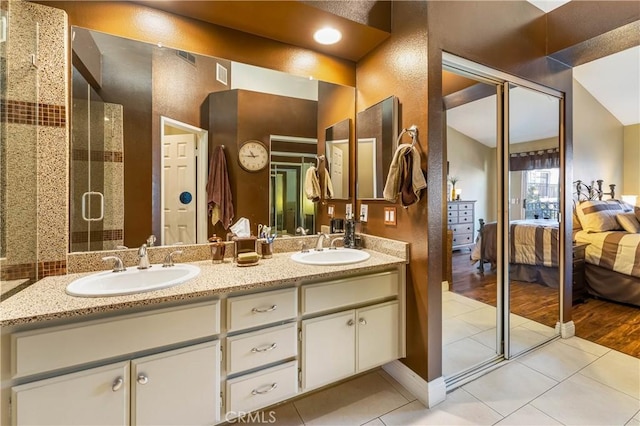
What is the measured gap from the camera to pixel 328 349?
1549mm

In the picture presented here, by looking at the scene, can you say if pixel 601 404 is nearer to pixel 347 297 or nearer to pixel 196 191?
pixel 347 297

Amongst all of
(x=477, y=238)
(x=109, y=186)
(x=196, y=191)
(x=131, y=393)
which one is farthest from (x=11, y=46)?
(x=477, y=238)

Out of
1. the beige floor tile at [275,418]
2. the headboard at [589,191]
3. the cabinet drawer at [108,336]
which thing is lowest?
the beige floor tile at [275,418]

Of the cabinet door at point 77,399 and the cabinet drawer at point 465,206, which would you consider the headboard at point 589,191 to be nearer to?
the cabinet drawer at point 465,206

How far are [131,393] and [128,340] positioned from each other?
0.23 metres

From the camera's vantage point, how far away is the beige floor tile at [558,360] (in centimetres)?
195

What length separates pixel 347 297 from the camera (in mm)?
1595

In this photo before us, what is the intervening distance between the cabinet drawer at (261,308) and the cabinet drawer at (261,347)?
0.05 m

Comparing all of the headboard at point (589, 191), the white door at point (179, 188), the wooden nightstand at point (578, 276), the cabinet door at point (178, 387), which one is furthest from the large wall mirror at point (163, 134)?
the headboard at point (589, 191)

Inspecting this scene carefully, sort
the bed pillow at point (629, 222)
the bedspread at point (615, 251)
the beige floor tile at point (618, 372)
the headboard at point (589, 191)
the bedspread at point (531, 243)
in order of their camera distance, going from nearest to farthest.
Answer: the beige floor tile at point (618, 372) < the bedspread at point (531, 243) < the bedspread at point (615, 251) < the bed pillow at point (629, 222) < the headboard at point (589, 191)

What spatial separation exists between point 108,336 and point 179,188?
899 mm

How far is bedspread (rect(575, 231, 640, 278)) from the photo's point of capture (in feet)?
9.74

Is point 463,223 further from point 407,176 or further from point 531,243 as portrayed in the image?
point 407,176

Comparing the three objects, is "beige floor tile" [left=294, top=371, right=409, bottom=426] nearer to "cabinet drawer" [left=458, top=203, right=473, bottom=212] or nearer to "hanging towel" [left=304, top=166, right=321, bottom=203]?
"hanging towel" [left=304, top=166, right=321, bottom=203]
